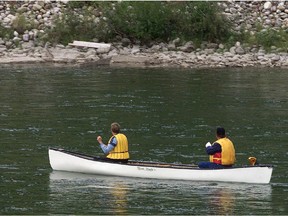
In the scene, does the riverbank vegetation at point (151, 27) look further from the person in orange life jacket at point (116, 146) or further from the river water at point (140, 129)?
the person in orange life jacket at point (116, 146)

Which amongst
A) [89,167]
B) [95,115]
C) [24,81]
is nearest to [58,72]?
[24,81]

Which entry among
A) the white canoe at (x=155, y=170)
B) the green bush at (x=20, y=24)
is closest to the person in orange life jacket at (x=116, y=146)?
the white canoe at (x=155, y=170)

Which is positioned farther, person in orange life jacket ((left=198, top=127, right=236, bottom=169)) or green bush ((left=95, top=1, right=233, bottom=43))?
green bush ((left=95, top=1, right=233, bottom=43))

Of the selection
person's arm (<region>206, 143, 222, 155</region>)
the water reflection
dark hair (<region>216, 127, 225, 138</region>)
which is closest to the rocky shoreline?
the water reflection

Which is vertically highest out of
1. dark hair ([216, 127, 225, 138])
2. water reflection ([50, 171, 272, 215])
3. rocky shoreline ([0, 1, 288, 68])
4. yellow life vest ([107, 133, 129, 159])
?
rocky shoreline ([0, 1, 288, 68])

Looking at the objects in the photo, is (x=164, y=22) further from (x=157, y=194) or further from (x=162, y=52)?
(x=157, y=194)

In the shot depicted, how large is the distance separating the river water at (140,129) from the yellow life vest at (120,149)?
2.29 ft

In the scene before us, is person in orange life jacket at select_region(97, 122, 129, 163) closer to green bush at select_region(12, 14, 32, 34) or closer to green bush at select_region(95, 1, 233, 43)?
green bush at select_region(95, 1, 233, 43)

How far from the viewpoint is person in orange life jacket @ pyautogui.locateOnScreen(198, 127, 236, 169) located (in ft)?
109

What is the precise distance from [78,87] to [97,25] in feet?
38.6

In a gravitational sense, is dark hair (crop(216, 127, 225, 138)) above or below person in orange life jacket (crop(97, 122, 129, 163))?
above

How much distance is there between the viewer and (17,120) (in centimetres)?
4356

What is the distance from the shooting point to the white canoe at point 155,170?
110 ft

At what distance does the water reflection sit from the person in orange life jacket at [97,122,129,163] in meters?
0.64
